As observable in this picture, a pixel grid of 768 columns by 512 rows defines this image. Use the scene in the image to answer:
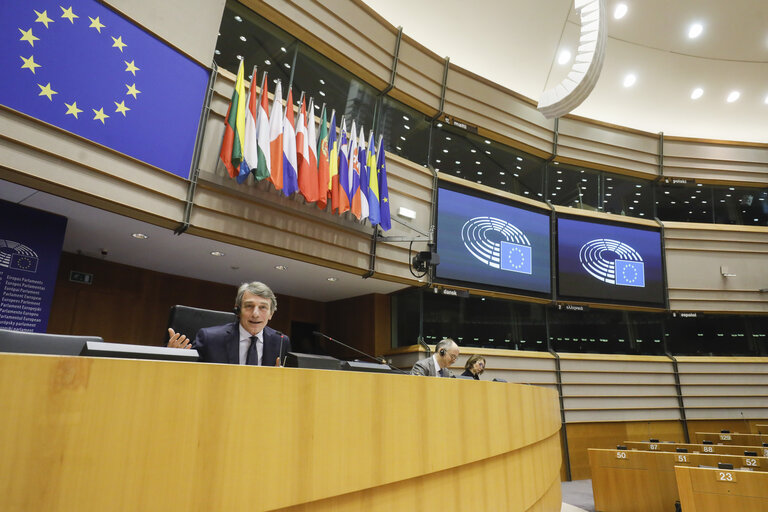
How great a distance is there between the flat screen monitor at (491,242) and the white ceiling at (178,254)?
1118 millimetres

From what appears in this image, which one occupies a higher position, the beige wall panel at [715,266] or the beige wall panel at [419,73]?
the beige wall panel at [419,73]

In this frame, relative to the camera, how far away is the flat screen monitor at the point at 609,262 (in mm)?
8945

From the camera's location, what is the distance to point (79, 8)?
409 cm

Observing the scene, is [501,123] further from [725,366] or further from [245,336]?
[245,336]

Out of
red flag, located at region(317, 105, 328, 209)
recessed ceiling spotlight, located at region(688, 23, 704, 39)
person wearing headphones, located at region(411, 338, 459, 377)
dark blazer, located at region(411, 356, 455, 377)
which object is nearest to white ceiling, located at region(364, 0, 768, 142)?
recessed ceiling spotlight, located at region(688, 23, 704, 39)

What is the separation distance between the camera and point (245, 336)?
8.25ft

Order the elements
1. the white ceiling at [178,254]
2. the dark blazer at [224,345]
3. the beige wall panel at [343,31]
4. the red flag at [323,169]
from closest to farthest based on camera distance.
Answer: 1. the dark blazer at [224,345]
2. the white ceiling at [178,254]
3. the red flag at [323,169]
4. the beige wall panel at [343,31]

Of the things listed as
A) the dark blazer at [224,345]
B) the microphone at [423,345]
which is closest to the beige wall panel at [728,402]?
the microphone at [423,345]

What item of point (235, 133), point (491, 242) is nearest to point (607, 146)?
point (491, 242)

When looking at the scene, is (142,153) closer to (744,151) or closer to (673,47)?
(673,47)

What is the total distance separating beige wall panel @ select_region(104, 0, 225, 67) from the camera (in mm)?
4492

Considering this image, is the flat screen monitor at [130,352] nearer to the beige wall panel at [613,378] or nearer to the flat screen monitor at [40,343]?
the flat screen monitor at [40,343]

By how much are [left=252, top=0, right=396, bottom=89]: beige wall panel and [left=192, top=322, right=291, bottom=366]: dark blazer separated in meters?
4.89

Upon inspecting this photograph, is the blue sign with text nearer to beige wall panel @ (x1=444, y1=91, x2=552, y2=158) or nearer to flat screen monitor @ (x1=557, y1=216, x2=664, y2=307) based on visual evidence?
beige wall panel @ (x1=444, y1=91, x2=552, y2=158)
